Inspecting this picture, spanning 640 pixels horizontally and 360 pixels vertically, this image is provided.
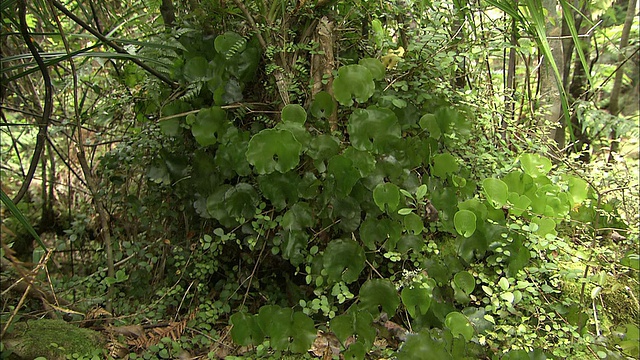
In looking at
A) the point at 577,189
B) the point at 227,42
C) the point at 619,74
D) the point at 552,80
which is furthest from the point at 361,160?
the point at 619,74

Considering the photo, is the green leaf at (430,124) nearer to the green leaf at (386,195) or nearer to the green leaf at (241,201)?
the green leaf at (386,195)

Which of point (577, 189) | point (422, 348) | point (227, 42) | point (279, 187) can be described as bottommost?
point (422, 348)

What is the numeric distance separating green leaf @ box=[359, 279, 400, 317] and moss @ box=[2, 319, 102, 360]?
0.77m

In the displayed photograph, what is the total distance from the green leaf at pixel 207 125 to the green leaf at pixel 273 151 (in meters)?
0.24

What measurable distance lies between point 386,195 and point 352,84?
1.09 feet

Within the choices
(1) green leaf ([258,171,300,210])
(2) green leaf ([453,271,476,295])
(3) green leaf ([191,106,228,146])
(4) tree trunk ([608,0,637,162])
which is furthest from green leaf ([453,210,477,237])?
(4) tree trunk ([608,0,637,162])

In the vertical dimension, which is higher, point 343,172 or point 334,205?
point 343,172

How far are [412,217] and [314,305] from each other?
1.21 ft

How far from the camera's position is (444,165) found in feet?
4.66

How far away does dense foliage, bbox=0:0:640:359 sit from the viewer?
4.20ft

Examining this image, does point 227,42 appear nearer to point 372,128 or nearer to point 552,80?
point 372,128

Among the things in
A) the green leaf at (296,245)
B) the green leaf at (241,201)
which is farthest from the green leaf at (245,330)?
the green leaf at (241,201)

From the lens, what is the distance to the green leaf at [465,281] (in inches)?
50.8

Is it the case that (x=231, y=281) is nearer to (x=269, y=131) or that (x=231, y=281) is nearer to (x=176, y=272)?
(x=176, y=272)
